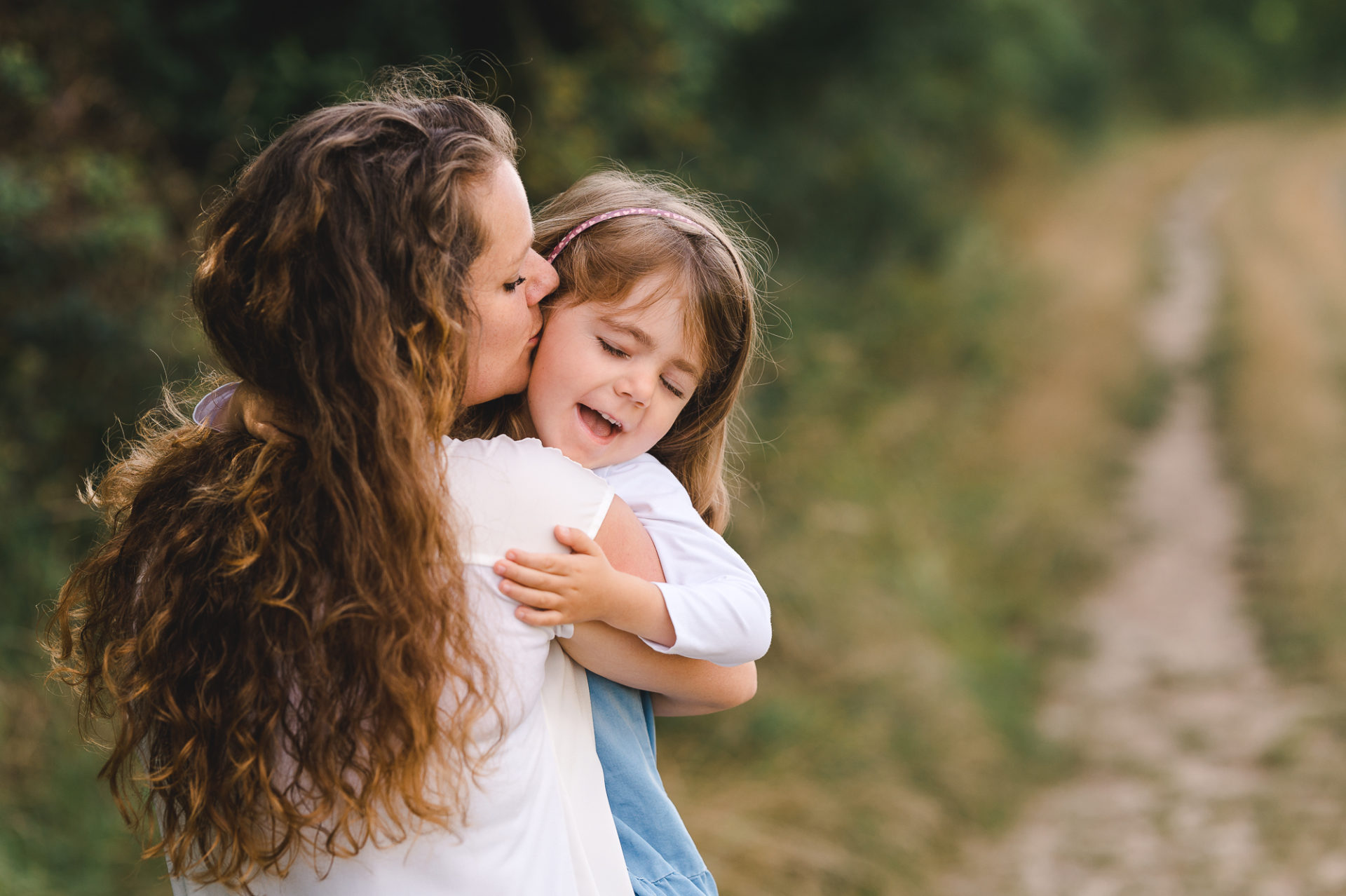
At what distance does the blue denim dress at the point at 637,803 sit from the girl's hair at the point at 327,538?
0.28m

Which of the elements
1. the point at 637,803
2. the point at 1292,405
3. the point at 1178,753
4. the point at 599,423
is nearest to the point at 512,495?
the point at 599,423

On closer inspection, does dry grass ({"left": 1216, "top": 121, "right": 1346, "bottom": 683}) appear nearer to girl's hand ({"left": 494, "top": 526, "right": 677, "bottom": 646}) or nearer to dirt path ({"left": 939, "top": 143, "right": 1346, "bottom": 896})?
dirt path ({"left": 939, "top": 143, "right": 1346, "bottom": 896})

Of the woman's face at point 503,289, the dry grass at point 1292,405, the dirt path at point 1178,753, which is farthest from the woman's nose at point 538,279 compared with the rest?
the dry grass at point 1292,405

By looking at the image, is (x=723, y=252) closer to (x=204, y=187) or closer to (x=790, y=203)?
(x=204, y=187)

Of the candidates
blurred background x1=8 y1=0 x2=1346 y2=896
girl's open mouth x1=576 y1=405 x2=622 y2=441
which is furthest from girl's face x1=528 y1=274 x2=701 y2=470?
blurred background x1=8 y1=0 x2=1346 y2=896

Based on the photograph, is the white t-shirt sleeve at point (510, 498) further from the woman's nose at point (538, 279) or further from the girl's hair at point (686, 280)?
Result: the girl's hair at point (686, 280)

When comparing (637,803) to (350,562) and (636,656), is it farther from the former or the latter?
(350,562)

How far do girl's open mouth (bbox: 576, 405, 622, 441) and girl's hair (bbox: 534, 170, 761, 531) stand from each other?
0.52 ft

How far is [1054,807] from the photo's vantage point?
16.6 feet

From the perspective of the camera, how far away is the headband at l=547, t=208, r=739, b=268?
1722mm

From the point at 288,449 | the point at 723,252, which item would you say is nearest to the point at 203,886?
the point at 288,449

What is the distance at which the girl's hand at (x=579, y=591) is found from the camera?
1.28m

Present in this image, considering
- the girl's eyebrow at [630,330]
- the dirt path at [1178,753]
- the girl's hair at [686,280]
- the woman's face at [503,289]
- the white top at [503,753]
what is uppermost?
the dirt path at [1178,753]

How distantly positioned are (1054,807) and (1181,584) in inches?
97.2
